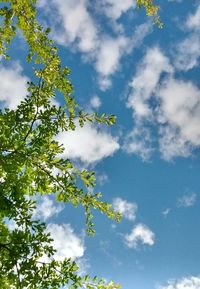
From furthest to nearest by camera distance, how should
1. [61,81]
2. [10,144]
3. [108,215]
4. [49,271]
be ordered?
1. [61,81]
2. [108,215]
3. [10,144]
4. [49,271]

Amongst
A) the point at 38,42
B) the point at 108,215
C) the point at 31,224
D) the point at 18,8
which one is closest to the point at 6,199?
the point at 31,224

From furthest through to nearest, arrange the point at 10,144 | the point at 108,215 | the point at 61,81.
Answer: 1. the point at 61,81
2. the point at 108,215
3. the point at 10,144

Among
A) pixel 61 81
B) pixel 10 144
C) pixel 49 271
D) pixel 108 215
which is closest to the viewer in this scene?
pixel 49 271

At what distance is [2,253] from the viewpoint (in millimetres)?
6926

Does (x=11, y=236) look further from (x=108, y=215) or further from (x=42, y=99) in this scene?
(x=42, y=99)

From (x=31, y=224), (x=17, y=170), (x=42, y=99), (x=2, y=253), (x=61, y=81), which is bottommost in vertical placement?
(x=2, y=253)

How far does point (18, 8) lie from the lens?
9695 millimetres

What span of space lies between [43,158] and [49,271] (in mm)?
2034

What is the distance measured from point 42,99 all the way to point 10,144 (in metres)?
1.39

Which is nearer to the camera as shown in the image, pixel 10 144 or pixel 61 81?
pixel 10 144

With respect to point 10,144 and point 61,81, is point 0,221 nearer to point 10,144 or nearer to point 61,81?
point 10,144

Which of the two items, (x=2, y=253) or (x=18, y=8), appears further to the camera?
(x=18, y=8)

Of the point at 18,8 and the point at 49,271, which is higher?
the point at 18,8

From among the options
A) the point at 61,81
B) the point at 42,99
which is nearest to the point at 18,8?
the point at 61,81
